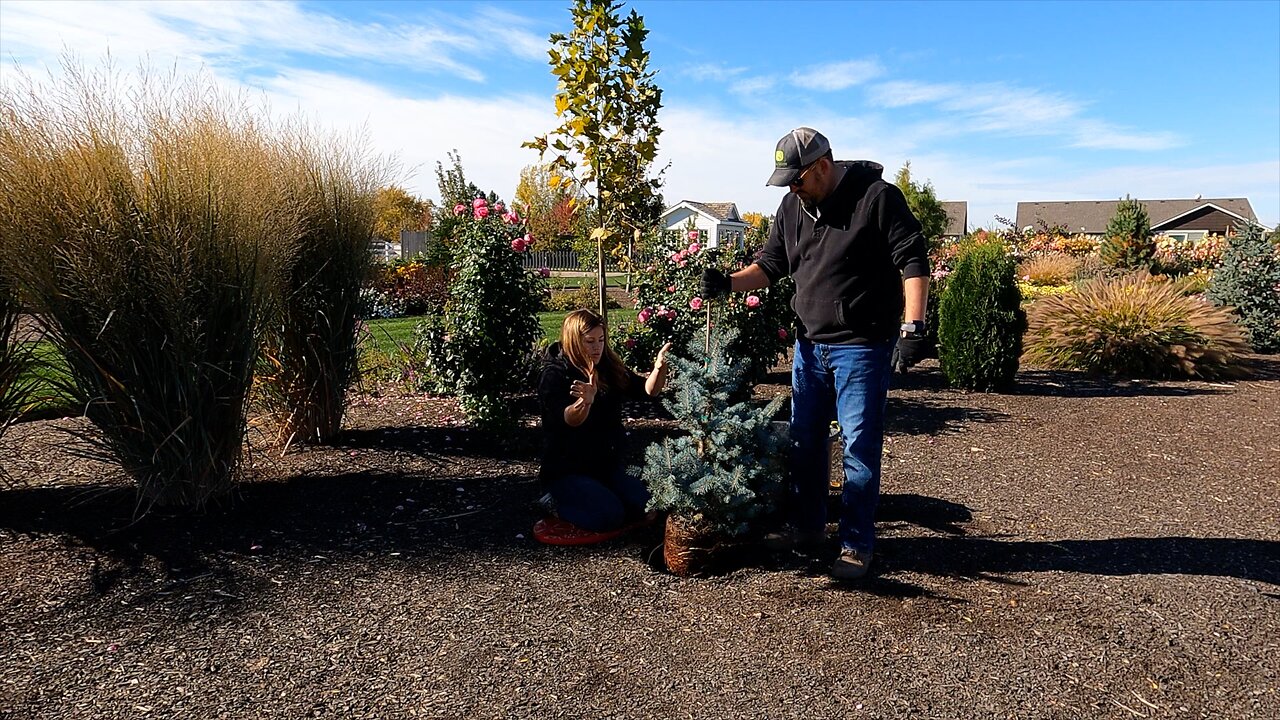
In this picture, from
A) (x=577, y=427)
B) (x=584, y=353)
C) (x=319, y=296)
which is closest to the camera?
(x=584, y=353)

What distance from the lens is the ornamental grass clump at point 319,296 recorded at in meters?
4.50

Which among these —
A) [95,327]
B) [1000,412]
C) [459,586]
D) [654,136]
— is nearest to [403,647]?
[459,586]

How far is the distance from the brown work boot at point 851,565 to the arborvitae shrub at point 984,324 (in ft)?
16.6

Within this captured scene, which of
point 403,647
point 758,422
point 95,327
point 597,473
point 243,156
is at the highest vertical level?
point 243,156

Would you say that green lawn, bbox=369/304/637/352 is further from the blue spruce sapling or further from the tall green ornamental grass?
the blue spruce sapling

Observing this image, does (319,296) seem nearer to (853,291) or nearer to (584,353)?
(584,353)

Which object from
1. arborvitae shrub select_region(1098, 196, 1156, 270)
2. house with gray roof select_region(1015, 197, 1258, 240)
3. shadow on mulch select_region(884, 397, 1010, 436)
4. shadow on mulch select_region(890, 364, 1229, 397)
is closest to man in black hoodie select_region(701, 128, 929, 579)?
shadow on mulch select_region(884, 397, 1010, 436)

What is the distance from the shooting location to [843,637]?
9.36 ft

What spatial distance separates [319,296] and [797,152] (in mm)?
2925

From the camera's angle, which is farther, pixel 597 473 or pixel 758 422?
pixel 597 473

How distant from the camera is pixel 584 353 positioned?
365 cm

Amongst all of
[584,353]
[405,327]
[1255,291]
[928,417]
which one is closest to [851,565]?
[584,353]

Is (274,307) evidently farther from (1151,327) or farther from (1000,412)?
(1151,327)

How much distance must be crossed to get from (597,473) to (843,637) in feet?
4.68
